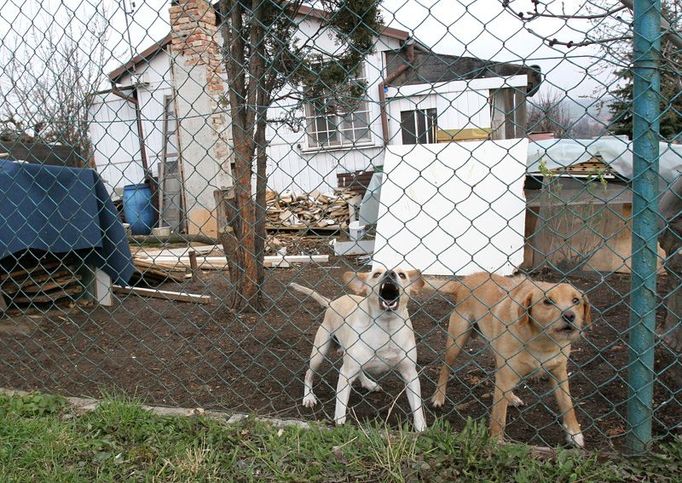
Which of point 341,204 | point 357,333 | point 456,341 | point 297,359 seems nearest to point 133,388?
point 297,359

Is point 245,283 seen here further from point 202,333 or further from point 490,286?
point 490,286

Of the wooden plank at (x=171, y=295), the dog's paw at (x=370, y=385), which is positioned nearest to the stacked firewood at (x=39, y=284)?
the wooden plank at (x=171, y=295)

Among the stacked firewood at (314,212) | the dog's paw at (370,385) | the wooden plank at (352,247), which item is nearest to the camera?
the dog's paw at (370,385)

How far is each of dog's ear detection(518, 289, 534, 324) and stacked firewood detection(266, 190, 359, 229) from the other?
8435 mm

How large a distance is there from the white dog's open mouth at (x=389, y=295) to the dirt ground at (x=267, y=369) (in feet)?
1.03

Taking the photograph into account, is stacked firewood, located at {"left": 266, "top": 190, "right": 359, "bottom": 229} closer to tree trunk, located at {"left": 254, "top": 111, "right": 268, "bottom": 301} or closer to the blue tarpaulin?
the blue tarpaulin

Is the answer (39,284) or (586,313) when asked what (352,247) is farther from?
(586,313)

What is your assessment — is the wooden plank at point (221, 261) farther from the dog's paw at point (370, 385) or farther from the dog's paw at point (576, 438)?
the dog's paw at point (576, 438)

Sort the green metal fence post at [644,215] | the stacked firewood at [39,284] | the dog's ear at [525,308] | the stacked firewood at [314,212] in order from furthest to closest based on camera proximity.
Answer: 1. the stacked firewood at [314,212]
2. the stacked firewood at [39,284]
3. the dog's ear at [525,308]
4. the green metal fence post at [644,215]

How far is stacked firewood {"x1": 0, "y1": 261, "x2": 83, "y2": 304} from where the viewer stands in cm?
489

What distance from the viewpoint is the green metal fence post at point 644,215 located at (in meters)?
1.95

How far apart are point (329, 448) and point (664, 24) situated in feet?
6.52

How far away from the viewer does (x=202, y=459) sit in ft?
7.83

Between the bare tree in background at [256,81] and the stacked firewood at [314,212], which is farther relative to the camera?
the stacked firewood at [314,212]
